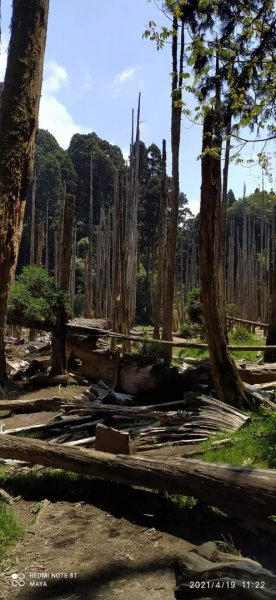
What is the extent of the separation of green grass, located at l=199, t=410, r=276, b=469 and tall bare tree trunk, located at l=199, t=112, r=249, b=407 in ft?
2.93

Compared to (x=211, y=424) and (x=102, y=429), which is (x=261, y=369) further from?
(x=102, y=429)

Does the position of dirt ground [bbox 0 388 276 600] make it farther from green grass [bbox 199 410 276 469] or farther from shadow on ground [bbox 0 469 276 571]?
green grass [bbox 199 410 276 469]

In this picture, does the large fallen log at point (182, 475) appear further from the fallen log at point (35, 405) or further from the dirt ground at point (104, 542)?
the fallen log at point (35, 405)

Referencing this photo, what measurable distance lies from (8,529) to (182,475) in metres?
1.38

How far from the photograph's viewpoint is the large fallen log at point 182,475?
134 inches

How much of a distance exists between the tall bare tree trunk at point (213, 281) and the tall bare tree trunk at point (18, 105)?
97.1 inches

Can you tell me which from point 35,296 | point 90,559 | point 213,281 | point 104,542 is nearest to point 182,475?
point 104,542

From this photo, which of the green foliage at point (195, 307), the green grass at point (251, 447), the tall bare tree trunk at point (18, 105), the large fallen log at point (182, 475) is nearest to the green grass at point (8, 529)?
the large fallen log at point (182, 475)

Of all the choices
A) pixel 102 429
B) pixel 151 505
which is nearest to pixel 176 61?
pixel 102 429

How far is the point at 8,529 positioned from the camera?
3807 millimetres

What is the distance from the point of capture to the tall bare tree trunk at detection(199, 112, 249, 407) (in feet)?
22.7

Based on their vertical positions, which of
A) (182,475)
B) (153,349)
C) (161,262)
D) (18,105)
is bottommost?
(182,475)

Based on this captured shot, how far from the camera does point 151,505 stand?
169 inches

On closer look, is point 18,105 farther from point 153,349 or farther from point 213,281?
point 153,349
